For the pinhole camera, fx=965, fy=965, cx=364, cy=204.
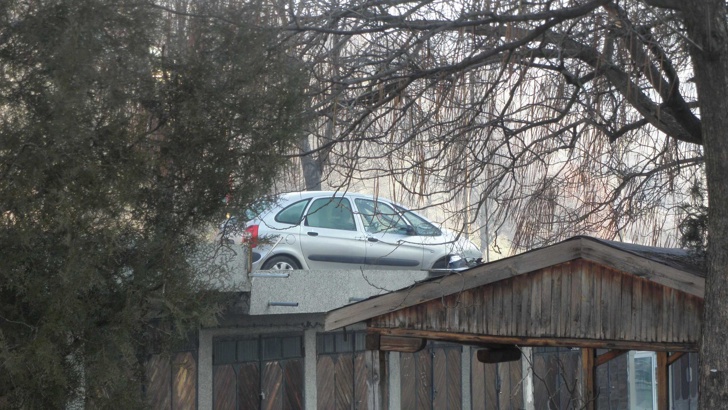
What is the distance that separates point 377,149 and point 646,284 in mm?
2903

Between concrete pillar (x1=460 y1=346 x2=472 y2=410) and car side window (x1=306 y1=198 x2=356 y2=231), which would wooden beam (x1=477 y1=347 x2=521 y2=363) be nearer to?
car side window (x1=306 y1=198 x2=356 y2=231)

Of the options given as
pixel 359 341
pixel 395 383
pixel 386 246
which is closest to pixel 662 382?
pixel 386 246

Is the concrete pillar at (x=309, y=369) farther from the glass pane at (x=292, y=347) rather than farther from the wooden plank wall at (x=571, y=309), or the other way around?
the wooden plank wall at (x=571, y=309)

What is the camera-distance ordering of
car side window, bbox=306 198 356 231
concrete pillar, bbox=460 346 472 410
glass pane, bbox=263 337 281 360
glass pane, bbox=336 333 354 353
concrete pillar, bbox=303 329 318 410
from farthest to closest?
concrete pillar, bbox=460 346 472 410
glass pane, bbox=336 333 354 353
concrete pillar, bbox=303 329 318 410
glass pane, bbox=263 337 281 360
car side window, bbox=306 198 356 231

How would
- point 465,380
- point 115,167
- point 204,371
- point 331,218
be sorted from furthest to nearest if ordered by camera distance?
point 465,380 → point 331,218 → point 204,371 → point 115,167

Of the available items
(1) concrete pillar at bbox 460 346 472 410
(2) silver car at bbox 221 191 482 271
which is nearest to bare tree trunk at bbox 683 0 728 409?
(2) silver car at bbox 221 191 482 271

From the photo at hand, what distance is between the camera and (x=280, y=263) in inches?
605

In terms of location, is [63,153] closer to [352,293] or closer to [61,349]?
[61,349]

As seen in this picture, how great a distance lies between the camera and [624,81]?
8.38 metres

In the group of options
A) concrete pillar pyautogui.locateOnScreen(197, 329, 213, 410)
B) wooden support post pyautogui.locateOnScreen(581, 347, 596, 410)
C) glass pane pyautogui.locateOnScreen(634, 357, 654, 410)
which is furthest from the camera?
glass pane pyautogui.locateOnScreen(634, 357, 654, 410)

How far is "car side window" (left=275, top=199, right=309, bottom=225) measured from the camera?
14.9 metres

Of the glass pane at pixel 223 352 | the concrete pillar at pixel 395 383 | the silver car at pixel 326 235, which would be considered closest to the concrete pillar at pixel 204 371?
the glass pane at pixel 223 352

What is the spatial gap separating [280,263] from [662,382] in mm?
7779

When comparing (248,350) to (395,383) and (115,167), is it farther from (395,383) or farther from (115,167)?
(115,167)
